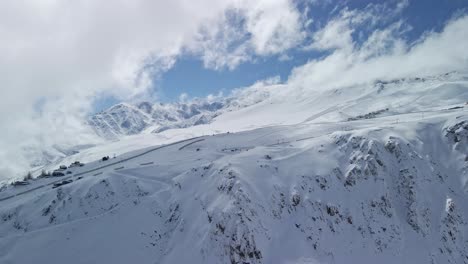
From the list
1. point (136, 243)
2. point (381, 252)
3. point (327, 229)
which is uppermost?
point (136, 243)

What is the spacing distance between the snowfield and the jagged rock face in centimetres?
16

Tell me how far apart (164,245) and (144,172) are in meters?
22.5

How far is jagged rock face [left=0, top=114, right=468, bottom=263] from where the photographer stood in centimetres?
5209

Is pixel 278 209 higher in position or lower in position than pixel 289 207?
higher

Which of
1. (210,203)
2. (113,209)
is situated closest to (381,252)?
(210,203)

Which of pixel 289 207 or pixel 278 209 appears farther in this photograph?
pixel 289 207

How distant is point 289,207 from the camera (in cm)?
5631

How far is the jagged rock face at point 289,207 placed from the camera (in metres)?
52.1

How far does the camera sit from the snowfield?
5216 centimetres

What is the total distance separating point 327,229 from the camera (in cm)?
5444

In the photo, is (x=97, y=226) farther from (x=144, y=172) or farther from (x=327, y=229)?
(x=327, y=229)

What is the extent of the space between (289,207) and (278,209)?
176cm

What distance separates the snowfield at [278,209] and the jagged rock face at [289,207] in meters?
0.16

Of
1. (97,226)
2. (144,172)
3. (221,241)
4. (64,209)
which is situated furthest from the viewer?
(144,172)
